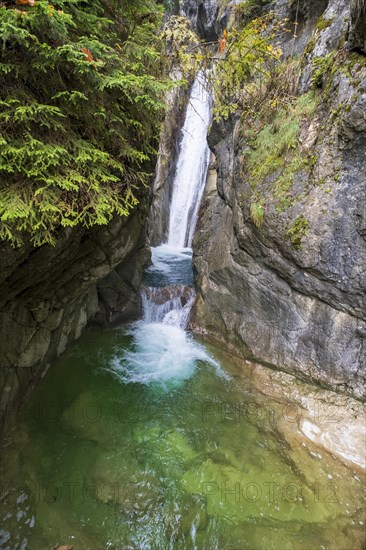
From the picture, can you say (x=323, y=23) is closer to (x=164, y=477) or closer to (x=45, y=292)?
(x=45, y=292)

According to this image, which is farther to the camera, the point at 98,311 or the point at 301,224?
the point at 98,311

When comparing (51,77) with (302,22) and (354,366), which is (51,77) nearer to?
(354,366)

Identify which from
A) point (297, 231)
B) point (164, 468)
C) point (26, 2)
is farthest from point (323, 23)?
point (164, 468)

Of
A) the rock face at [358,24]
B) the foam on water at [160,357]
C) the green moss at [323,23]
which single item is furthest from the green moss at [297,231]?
the green moss at [323,23]

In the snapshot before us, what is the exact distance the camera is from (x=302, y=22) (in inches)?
313

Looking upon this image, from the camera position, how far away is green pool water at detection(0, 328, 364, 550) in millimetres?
3840

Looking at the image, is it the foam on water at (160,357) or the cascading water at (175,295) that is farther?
the cascading water at (175,295)

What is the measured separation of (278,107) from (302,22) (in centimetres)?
310

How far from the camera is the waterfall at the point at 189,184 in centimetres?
1489

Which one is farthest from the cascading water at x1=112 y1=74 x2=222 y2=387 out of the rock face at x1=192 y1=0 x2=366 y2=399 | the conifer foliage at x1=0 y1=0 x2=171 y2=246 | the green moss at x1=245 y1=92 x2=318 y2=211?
the green moss at x1=245 y1=92 x2=318 y2=211

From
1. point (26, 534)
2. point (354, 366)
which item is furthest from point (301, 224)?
point (26, 534)

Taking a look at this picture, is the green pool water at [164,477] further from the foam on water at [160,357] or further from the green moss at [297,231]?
the green moss at [297,231]

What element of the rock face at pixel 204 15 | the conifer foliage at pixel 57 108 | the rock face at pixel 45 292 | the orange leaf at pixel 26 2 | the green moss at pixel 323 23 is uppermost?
the rock face at pixel 204 15

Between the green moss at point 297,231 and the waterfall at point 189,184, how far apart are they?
341 inches
